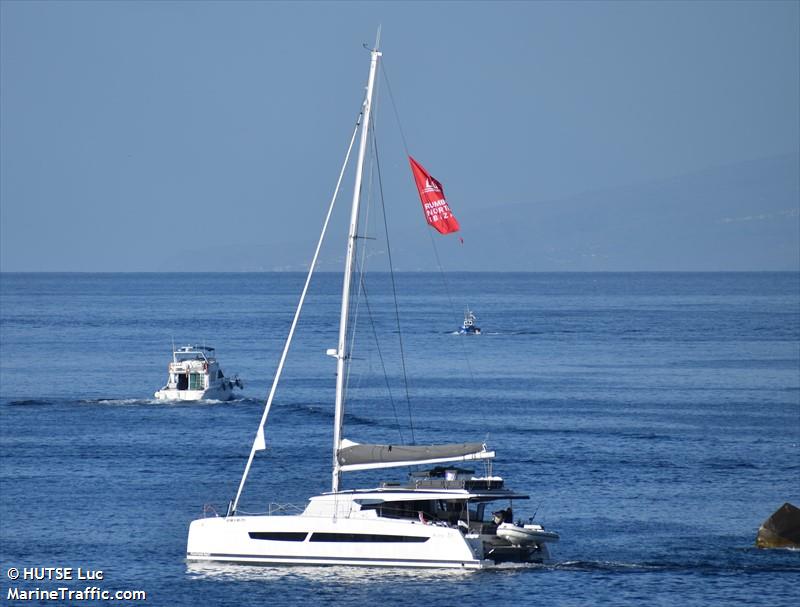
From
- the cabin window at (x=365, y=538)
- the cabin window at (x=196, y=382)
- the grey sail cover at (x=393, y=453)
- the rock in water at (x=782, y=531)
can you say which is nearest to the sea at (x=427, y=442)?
the rock in water at (x=782, y=531)

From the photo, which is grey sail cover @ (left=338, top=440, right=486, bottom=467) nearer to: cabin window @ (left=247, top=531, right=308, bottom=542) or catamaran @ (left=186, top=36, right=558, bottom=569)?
catamaran @ (left=186, top=36, right=558, bottom=569)

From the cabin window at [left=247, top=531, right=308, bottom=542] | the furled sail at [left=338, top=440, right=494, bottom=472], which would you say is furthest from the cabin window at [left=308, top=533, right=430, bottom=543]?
the furled sail at [left=338, top=440, right=494, bottom=472]

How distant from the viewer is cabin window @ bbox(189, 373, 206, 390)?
95.1m

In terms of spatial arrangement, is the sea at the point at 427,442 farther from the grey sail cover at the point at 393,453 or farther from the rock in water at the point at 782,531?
the grey sail cover at the point at 393,453

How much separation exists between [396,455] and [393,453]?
12 cm

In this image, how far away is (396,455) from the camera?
150 feet

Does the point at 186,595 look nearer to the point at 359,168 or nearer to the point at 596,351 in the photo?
the point at 359,168

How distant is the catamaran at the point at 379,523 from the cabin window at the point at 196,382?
5047cm

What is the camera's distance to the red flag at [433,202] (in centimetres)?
4484

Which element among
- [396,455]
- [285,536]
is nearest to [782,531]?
[396,455]

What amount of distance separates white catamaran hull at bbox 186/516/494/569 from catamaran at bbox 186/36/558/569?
0.10ft

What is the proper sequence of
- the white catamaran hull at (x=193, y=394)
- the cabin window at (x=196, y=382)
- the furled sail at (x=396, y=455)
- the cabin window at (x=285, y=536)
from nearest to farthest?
the cabin window at (x=285, y=536) → the furled sail at (x=396, y=455) → the white catamaran hull at (x=193, y=394) → the cabin window at (x=196, y=382)

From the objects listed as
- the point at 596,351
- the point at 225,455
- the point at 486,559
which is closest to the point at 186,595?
the point at 486,559

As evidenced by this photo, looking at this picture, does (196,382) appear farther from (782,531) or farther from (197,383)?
(782,531)
